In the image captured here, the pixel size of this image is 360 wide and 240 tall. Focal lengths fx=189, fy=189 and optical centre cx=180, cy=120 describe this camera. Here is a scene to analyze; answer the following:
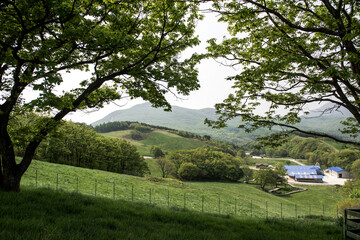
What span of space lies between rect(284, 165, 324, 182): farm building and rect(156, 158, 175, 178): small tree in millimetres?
83654

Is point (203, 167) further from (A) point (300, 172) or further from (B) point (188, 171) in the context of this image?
(A) point (300, 172)

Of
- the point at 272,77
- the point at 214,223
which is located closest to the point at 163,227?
the point at 214,223

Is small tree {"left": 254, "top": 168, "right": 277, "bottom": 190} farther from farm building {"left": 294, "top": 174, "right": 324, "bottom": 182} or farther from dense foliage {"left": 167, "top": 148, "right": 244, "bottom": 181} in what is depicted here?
farm building {"left": 294, "top": 174, "right": 324, "bottom": 182}

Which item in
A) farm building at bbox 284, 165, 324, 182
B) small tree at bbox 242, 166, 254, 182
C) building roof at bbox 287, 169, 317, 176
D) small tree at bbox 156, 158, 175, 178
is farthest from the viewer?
building roof at bbox 287, 169, 317, 176

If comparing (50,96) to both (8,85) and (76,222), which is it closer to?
(76,222)

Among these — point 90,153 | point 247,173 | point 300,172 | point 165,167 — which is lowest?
point 300,172

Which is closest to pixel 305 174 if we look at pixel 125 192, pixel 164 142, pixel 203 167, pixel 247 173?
pixel 247 173

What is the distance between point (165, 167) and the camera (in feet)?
268

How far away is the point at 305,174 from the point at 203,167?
72.9 metres

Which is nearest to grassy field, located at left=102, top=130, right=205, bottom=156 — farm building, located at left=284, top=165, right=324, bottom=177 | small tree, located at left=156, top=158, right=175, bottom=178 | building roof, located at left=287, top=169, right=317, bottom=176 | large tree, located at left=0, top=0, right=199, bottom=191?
farm building, located at left=284, top=165, right=324, bottom=177

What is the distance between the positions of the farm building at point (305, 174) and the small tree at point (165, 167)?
8365cm

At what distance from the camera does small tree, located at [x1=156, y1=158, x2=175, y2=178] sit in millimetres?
81000

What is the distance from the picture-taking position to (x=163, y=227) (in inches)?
258

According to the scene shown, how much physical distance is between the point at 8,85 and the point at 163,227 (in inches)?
366
